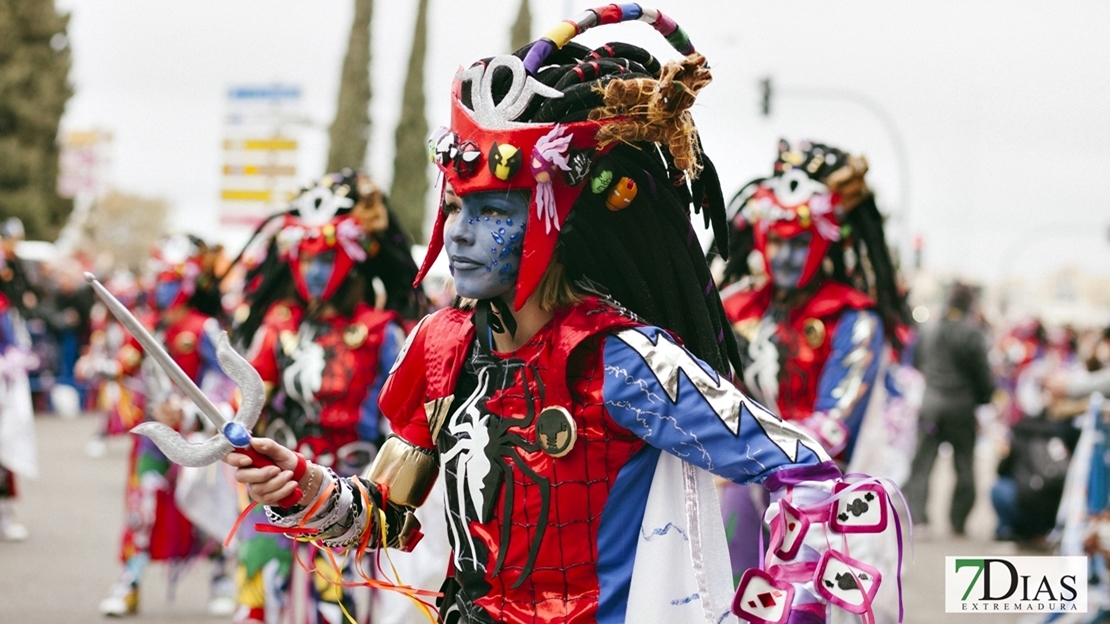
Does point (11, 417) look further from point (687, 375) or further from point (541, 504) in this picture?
point (687, 375)

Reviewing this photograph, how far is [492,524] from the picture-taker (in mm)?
3180

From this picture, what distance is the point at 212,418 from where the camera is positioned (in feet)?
9.40

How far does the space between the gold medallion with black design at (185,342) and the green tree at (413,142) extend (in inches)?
1127

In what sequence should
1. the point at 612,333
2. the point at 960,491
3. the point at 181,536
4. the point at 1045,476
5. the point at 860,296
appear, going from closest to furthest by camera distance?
the point at 612,333
the point at 860,296
the point at 181,536
the point at 1045,476
the point at 960,491

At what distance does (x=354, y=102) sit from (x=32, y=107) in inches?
556

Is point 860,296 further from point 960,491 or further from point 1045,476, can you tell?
point 960,491

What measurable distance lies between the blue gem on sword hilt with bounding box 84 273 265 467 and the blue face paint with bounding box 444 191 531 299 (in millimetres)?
523

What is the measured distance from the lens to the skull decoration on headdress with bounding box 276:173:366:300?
21.6 ft

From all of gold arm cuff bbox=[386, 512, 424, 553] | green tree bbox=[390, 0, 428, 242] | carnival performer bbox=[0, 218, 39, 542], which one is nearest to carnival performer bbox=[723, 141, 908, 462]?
gold arm cuff bbox=[386, 512, 424, 553]

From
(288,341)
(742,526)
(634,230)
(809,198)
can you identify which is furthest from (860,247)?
(634,230)

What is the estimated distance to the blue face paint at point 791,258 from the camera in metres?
6.27

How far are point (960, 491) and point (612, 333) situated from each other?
10.7 metres

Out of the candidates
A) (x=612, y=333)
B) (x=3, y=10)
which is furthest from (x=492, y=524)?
(x=3, y=10)

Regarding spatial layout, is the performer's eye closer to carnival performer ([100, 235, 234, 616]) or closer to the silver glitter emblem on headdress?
the silver glitter emblem on headdress
